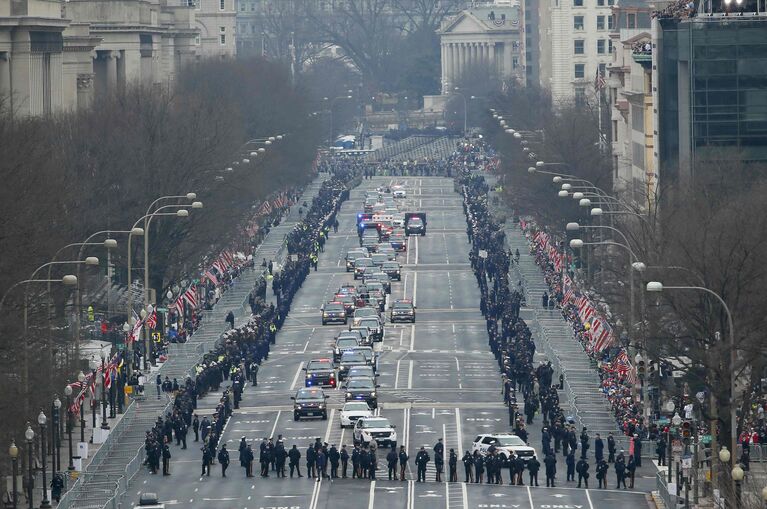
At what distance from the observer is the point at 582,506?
6725 cm

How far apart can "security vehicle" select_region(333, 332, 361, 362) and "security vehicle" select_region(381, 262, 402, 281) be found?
29.5 metres

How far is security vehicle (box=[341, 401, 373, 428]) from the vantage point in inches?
3233

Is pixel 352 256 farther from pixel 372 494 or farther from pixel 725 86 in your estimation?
pixel 372 494

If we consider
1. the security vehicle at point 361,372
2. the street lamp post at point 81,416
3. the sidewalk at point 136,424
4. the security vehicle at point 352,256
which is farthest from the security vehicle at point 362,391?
the security vehicle at point 352,256

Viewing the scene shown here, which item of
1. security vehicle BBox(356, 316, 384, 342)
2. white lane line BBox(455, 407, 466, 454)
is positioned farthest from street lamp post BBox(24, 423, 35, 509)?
security vehicle BBox(356, 316, 384, 342)

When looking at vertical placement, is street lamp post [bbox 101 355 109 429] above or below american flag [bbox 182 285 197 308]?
below

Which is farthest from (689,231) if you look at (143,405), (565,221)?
(565,221)

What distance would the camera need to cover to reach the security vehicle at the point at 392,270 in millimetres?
A: 133125

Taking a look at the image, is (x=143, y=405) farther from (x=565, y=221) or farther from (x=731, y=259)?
(x=565, y=221)

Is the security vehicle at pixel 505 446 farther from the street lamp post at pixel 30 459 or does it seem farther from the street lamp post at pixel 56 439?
the street lamp post at pixel 30 459

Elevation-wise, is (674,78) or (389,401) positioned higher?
(674,78)

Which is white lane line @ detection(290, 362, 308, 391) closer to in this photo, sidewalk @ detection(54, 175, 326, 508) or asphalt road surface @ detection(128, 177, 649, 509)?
asphalt road surface @ detection(128, 177, 649, 509)

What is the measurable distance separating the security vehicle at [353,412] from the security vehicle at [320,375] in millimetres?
8415

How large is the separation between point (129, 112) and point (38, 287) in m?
50.2
